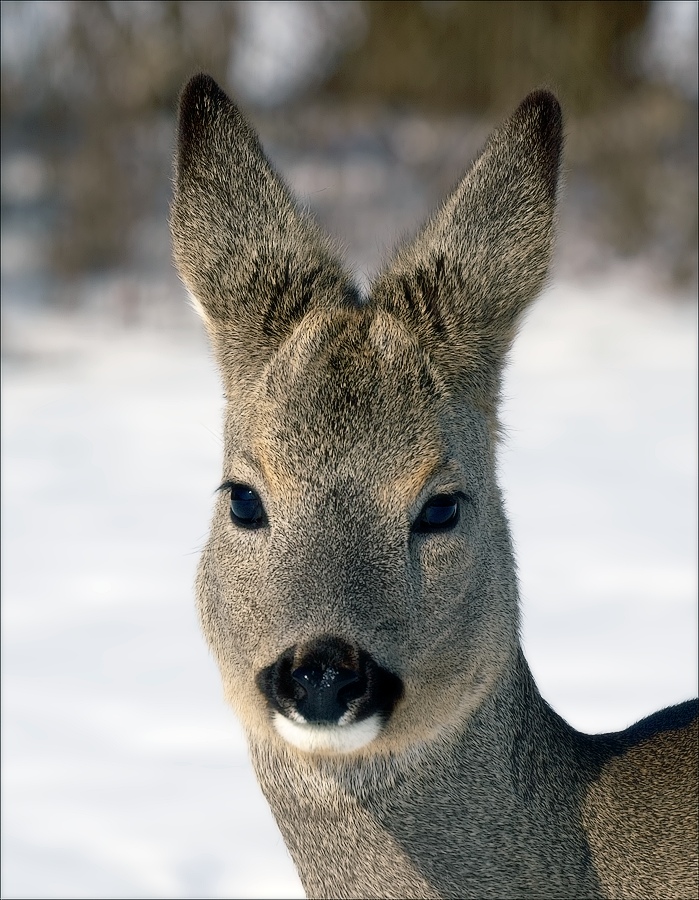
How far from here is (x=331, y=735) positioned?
2.54m

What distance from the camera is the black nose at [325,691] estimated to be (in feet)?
8.20

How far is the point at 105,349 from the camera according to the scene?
9.88m

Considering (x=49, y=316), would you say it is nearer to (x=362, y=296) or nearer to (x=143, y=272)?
(x=143, y=272)

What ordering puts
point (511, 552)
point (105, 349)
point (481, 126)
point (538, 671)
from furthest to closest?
point (481, 126) < point (105, 349) < point (538, 671) < point (511, 552)

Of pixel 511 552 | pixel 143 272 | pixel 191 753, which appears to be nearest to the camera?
pixel 511 552

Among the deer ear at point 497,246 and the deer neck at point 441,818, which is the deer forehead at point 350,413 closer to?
the deer ear at point 497,246

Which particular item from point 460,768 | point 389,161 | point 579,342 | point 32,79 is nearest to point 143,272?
point 32,79

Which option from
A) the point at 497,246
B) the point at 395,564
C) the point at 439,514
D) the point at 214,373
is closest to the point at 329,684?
the point at 395,564

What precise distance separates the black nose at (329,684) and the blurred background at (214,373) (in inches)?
53.0

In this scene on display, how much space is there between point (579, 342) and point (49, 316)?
147 inches

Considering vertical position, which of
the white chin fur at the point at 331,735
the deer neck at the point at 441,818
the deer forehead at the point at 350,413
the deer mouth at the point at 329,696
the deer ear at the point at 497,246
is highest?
the deer ear at the point at 497,246

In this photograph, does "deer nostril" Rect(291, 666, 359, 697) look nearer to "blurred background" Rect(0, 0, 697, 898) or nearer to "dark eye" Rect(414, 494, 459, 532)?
"dark eye" Rect(414, 494, 459, 532)

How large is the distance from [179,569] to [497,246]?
153 inches

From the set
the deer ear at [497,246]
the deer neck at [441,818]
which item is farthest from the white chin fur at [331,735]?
the deer ear at [497,246]
